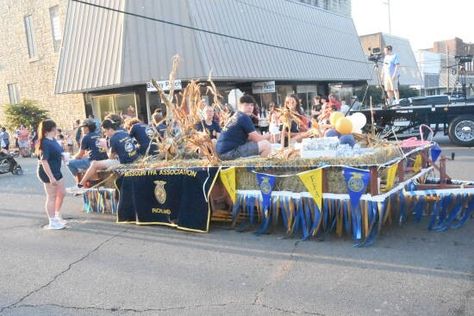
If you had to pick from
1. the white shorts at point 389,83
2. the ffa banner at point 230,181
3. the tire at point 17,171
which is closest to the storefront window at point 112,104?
the tire at point 17,171

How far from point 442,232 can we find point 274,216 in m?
1.98

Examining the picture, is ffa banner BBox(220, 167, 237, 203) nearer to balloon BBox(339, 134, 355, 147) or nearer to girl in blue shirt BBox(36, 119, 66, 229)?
balloon BBox(339, 134, 355, 147)

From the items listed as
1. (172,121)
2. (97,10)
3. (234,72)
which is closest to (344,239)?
(172,121)

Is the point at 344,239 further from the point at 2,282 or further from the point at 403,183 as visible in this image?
the point at 2,282

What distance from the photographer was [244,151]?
6410 millimetres

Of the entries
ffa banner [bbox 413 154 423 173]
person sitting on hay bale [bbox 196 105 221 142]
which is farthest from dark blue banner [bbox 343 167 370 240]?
person sitting on hay bale [bbox 196 105 221 142]

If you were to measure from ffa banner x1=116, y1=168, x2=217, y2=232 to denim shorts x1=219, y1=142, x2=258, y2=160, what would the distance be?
588 mm

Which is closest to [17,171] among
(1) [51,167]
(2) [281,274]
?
(1) [51,167]

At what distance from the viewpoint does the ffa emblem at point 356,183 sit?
5012mm

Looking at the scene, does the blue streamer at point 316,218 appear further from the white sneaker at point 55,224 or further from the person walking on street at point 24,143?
the person walking on street at point 24,143

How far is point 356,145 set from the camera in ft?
18.9

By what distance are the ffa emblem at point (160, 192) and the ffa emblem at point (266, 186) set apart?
1.44 metres

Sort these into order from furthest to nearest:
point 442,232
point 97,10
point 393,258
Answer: point 97,10
point 442,232
point 393,258

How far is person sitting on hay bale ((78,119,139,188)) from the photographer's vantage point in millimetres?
7203
